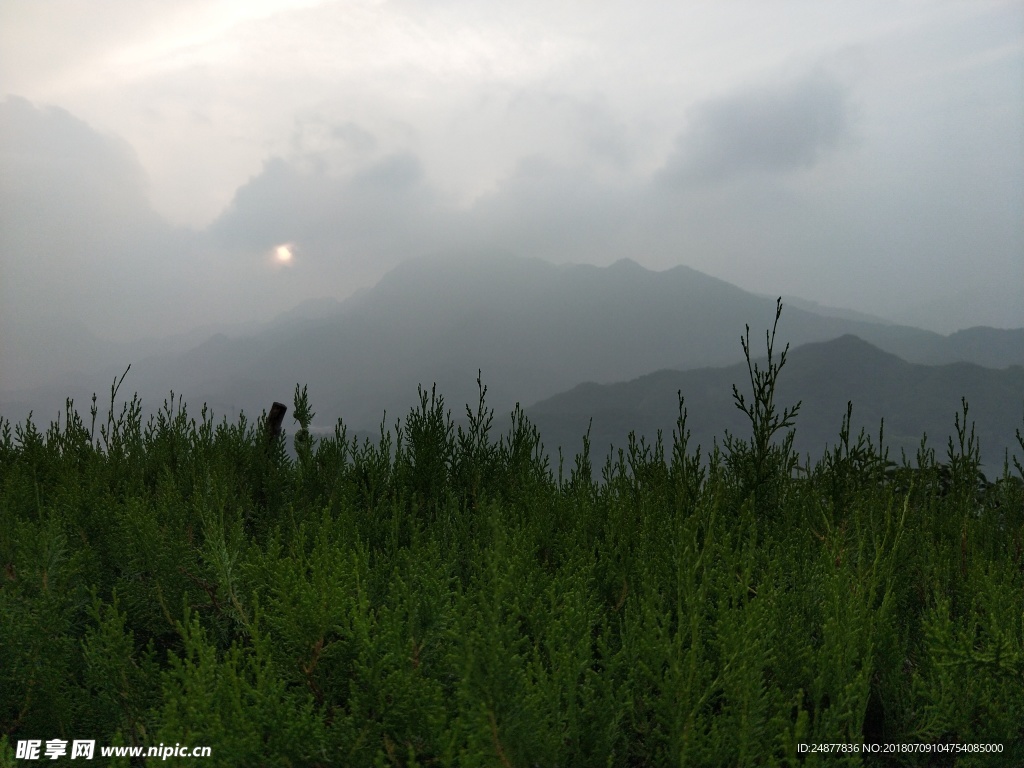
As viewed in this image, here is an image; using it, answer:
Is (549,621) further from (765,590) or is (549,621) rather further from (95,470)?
(95,470)

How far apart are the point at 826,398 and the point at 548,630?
178983 millimetres

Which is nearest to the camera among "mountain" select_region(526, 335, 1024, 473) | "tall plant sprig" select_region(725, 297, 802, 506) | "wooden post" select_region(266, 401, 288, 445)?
"tall plant sprig" select_region(725, 297, 802, 506)

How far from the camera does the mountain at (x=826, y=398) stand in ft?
454

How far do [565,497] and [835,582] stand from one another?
2.81 m

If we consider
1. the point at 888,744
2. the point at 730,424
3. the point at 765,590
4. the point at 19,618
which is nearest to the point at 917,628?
the point at 888,744

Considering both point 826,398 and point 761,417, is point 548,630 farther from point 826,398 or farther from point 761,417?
point 826,398

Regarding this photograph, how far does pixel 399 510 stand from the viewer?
4859mm

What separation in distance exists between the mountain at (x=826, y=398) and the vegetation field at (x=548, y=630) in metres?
126

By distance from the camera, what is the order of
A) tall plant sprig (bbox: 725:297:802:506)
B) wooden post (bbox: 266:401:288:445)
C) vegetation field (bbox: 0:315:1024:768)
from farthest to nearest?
wooden post (bbox: 266:401:288:445) → tall plant sprig (bbox: 725:297:802:506) → vegetation field (bbox: 0:315:1024:768)

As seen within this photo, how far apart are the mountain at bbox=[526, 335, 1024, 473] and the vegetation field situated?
125907 mm

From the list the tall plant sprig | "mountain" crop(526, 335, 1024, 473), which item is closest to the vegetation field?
the tall plant sprig

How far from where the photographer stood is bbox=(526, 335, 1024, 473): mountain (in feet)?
454

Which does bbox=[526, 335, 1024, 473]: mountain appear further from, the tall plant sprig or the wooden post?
the tall plant sprig

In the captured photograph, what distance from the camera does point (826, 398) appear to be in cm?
16412
